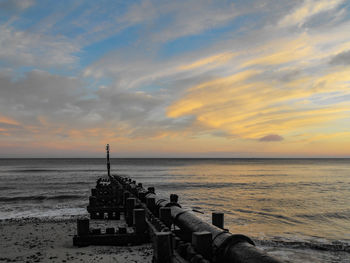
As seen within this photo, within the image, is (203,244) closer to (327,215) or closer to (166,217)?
(166,217)

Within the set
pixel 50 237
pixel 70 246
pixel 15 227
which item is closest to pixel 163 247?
pixel 70 246

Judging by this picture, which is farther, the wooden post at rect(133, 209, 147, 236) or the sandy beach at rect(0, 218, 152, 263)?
the wooden post at rect(133, 209, 147, 236)

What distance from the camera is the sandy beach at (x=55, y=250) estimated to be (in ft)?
31.2

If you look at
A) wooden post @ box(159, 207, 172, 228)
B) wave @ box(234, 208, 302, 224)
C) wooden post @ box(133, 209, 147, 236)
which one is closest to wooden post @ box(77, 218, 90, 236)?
wooden post @ box(133, 209, 147, 236)

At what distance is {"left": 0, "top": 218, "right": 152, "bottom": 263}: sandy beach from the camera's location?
9516 millimetres

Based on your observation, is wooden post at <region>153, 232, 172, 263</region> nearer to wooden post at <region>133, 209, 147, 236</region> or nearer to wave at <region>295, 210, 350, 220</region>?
wooden post at <region>133, 209, 147, 236</region>

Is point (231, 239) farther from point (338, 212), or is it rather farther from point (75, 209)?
point (338, 212)

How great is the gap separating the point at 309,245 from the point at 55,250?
11845 millimetres

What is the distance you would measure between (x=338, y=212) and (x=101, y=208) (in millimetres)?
19886

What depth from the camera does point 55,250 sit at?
10734mm

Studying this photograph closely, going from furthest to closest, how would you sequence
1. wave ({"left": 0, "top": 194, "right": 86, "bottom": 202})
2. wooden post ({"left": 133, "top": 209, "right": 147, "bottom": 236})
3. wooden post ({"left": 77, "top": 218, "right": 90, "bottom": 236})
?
1. wave ({"left": 0, "top": 194, "right": 86, "bottom": 202})
2. wooden post ({"left": 77, "top": 218, "right": 90, "bottom": 236})
3. wooden post ({"left": 133, "top": 209, "right": 147, "bottom": 236})

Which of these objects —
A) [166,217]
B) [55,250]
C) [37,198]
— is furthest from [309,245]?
[37,198]

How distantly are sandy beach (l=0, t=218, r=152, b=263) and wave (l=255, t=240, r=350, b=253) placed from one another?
7.38 meters

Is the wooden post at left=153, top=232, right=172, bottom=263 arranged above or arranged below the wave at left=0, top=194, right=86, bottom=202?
above
